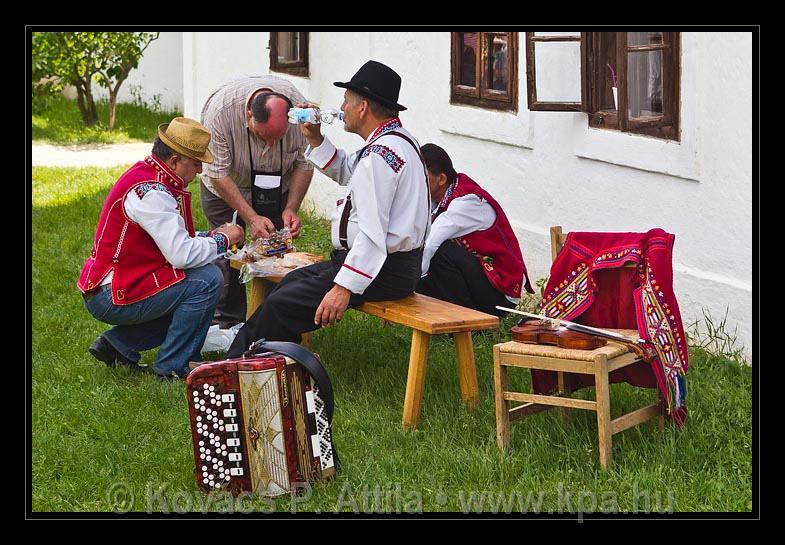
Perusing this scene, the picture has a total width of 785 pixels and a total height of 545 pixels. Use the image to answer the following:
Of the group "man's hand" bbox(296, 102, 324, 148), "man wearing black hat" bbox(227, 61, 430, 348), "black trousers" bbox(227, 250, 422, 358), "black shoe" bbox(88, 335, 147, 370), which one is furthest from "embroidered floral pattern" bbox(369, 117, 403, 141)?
"black shoe" bbox(88, 335, 147, 370)

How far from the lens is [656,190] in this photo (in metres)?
6.71

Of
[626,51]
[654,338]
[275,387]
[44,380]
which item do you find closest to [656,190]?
[626,51]

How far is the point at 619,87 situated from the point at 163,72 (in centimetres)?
1154

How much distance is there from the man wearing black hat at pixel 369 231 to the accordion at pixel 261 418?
3.18 feet

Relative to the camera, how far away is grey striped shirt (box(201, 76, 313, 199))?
7031 millimetres

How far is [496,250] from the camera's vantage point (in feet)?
22.1

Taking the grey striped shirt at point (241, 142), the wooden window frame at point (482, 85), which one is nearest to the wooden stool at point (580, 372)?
the grey striped shirt at point (241, 142)

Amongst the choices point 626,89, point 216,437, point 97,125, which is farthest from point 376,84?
point 97,125

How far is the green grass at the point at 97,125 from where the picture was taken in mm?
15336

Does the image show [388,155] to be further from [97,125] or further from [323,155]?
[97,125]

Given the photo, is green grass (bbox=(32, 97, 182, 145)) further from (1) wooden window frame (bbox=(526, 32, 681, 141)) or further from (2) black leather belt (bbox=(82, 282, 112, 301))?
(2) black leather belt (bbox=(82, 282, 112, 301))

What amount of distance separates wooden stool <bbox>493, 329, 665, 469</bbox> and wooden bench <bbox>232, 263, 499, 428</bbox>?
0.46 m

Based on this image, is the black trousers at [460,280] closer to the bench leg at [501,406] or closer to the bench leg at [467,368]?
the bench leg at [467,368]

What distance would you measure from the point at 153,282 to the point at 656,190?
2.95 m
